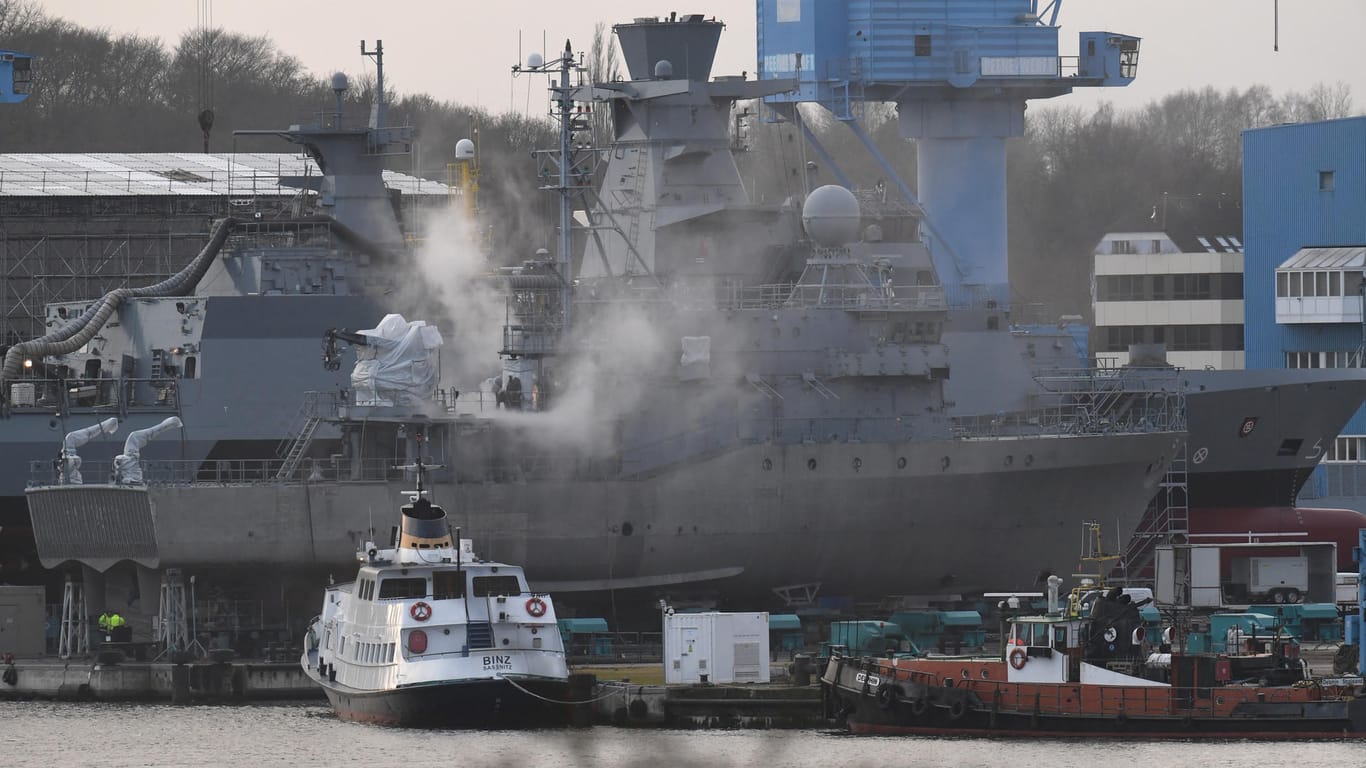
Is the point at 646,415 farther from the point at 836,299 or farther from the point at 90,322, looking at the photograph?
the point at 90,322

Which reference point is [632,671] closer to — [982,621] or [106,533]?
[982,621]

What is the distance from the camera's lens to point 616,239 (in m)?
54.9

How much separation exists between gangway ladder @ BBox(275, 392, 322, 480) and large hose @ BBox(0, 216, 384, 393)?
6.82 m

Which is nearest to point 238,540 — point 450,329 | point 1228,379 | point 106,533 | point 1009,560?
point 106,533

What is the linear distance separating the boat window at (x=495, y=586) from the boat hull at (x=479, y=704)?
5.54 feet

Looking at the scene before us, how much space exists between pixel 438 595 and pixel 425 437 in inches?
305

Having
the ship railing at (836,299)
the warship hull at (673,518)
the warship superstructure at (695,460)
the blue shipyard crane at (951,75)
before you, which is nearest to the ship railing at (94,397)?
the warship superstructure at (695,460)

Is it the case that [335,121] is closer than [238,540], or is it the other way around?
[238,540]

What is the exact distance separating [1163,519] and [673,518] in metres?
13.4

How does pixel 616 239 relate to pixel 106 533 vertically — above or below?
above

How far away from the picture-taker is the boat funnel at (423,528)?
4191 centimetres

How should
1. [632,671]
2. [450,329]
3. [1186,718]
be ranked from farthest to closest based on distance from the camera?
[450,329], [632,671], [1186,718]

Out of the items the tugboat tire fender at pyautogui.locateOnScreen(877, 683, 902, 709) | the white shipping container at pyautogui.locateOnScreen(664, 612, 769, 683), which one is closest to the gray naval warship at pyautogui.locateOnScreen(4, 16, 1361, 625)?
the white shipping container at pyautogui.locateOnScreen(664, 612, 769, 683)

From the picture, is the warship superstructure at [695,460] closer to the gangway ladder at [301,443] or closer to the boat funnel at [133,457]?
the gangway ladder at [301,443]
